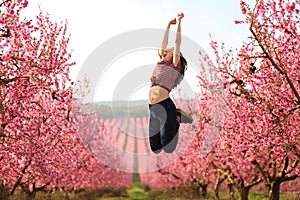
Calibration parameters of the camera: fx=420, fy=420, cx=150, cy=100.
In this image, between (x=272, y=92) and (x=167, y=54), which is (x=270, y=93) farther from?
(x=167, y=54)

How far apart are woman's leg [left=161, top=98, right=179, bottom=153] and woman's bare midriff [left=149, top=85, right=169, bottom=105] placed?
10 cm

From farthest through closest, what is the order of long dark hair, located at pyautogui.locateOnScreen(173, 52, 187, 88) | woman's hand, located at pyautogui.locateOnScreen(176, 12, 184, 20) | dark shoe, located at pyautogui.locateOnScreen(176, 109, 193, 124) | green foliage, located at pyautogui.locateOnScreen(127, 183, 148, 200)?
green foliage, located at pyautogui.locateOnScreen(127, 183, 148, 200) → long dark hair, located at pyautogui.locateOnScreen(173, 52, 187, 88) → dark shoe, located at pyautogui.locateOnScreen(176, 109, 193, 124) → woman's hand, located at pyautogui.locateOnScreen(176, 12, 184, 20)

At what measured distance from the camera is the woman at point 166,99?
7.05 metres

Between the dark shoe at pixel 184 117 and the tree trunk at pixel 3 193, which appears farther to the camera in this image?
the tree trunk at pixel 3 193

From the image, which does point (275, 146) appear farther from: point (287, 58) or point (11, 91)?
point (11, 91)

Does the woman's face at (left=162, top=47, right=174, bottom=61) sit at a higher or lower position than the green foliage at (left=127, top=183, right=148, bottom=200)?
higher

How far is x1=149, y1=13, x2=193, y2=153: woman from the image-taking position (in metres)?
7.05

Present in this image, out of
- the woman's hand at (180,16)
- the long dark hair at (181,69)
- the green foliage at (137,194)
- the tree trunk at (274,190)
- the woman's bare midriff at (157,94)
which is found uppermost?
the woman's hand at (180,16)

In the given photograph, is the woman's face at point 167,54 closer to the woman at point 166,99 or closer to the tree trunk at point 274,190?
the woman at point 166,99

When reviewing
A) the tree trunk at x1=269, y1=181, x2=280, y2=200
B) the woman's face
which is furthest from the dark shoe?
the tree trunk at x1=269, y1=181, x2=280, y2=200

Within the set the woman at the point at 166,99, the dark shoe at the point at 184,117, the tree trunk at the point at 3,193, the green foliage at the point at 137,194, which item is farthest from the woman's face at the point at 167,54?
the green foliage at the point at 137,194

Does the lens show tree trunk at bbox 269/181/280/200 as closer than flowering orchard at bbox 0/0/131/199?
No

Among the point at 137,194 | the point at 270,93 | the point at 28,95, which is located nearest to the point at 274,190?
the point at 270,93

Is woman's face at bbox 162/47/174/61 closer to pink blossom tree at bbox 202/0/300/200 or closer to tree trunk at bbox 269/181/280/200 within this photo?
pink blossom tree at bbox 202/0/300/200
